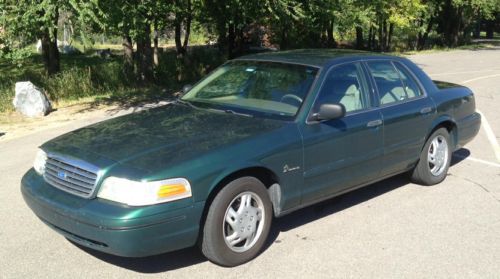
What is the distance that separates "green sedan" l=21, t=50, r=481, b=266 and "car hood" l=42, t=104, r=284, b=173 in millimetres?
14

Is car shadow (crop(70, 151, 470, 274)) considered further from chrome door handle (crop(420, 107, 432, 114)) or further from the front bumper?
chrome door handle (crop(420, 107, 432, 114))

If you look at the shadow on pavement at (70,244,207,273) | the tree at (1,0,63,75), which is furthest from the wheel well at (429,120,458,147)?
the tree at (1,0,63,75)

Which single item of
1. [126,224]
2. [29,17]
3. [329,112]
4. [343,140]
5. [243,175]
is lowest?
[126,224]

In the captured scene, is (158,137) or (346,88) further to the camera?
(346,88)

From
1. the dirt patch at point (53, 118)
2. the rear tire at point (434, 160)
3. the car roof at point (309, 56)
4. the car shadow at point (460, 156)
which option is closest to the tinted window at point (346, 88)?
the car roof at point (309, 56)

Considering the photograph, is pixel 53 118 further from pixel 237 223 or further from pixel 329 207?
pixel 237 223

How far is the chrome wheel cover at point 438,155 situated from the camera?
611 centimetres

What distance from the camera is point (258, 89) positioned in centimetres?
507

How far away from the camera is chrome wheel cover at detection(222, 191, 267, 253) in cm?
410


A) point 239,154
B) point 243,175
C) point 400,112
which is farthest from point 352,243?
point 400,112

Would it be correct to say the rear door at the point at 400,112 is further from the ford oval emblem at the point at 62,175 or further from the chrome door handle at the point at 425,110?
the ford oval emblem at the point at 62,175

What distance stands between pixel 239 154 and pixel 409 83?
103 inches

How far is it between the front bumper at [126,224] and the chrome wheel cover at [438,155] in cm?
330

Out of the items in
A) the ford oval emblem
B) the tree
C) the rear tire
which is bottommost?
the rear tire
